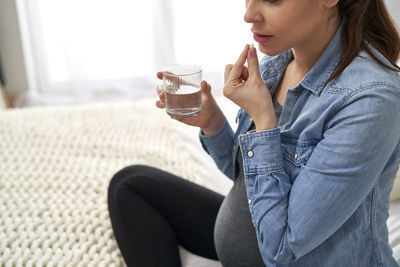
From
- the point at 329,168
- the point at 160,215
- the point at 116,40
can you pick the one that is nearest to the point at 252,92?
the point at 329,168

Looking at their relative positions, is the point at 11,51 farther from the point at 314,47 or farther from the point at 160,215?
the point at 314,47

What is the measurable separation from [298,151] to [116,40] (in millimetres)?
2341

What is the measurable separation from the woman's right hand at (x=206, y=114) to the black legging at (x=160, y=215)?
210mm

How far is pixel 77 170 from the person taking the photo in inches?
57.1

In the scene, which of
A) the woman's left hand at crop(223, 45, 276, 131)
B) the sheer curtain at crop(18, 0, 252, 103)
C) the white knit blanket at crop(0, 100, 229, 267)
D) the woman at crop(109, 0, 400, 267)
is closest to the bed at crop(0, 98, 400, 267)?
the white knit blanket at crop(0, 100, 229, 267)

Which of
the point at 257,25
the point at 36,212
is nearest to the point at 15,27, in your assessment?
the point at 36,212

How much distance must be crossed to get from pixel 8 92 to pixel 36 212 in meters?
2.12

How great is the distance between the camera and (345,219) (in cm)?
76

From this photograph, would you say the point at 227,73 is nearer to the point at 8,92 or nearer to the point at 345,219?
the point at 345,219

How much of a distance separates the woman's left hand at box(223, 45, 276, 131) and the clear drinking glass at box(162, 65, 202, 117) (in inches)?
3.2

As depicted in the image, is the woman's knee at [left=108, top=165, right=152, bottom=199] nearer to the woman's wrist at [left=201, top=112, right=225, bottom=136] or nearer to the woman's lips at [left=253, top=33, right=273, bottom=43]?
the woman's wrist at [left=201, top=112, right=225, bottom=136]

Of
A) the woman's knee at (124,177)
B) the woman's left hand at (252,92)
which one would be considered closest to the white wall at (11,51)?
the woman's knee at (124,177)

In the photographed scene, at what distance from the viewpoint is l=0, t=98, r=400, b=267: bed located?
112 cm

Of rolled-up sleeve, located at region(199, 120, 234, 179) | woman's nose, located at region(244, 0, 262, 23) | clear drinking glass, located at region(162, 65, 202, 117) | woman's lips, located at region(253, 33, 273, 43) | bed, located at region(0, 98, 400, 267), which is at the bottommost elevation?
bed, located at region(0, 98, 400, 267)
